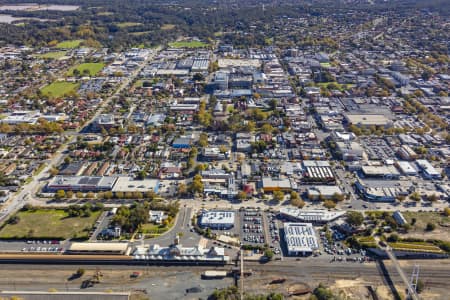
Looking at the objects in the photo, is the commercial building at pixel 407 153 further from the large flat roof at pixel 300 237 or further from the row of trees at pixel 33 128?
the row of trees at pixel 33 128

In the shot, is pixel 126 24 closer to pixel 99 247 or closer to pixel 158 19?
pixel 158 19

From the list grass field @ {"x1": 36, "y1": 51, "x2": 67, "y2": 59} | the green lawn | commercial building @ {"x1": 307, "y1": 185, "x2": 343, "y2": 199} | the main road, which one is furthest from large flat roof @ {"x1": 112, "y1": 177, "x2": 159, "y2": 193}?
grass field @ {"x1": 36, "y1": 51, "x2": 67, "y2": 59}

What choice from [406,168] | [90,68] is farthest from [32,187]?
[90,68]

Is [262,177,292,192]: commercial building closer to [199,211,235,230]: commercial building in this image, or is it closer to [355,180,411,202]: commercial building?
[199,211,235,230]: commercial building

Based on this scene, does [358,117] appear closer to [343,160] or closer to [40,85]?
[343,160]

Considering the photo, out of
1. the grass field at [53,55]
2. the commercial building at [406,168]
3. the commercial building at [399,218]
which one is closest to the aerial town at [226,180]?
the commercial building at [406,168]

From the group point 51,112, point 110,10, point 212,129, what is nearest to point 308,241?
point 212,129
